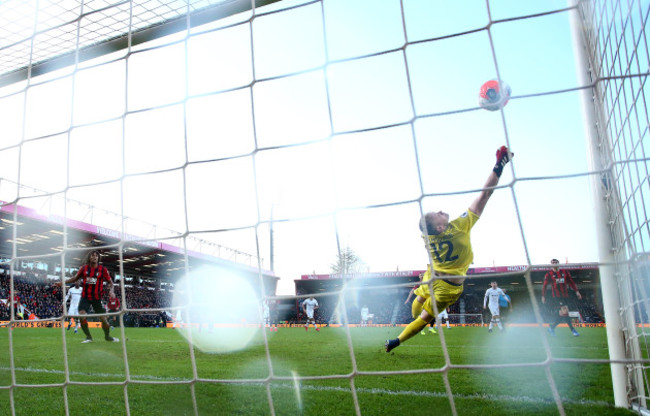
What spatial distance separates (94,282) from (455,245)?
5.01 metres

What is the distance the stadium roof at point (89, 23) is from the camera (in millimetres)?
3053

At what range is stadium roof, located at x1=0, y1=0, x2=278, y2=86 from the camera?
10.0 feet

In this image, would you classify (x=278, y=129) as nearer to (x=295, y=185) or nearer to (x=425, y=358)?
(x=295, y=185)

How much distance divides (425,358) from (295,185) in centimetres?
364

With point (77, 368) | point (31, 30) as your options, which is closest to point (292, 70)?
point (31, 30)

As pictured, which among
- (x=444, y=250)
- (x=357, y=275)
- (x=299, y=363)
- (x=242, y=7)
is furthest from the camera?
(x=357, y=275)

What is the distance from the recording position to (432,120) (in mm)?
2164

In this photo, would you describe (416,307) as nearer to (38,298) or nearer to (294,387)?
(294,387)

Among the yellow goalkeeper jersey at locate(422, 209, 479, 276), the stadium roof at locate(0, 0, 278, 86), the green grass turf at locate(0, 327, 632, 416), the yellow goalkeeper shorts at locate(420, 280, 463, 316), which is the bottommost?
the green grass turf at locate(0, 327, 632, 416)

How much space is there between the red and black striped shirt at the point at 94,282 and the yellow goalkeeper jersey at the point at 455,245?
463 centimetres

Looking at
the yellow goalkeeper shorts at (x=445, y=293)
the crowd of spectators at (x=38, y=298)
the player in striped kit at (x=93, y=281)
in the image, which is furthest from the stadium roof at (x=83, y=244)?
the yellow goalkeeper shorts at (x=445, y=293)

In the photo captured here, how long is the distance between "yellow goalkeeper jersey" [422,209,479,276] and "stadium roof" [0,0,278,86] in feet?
6.81

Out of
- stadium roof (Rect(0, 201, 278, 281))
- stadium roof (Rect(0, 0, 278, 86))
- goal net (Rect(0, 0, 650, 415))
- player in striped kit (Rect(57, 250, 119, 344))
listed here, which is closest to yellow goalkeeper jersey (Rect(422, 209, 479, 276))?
goal net (Rect(0, 0, 650, 415))

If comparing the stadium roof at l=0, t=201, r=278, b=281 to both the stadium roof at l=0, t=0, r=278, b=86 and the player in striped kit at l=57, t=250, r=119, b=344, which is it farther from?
the stadium roof at l=0, t=0, r=278, b=86
